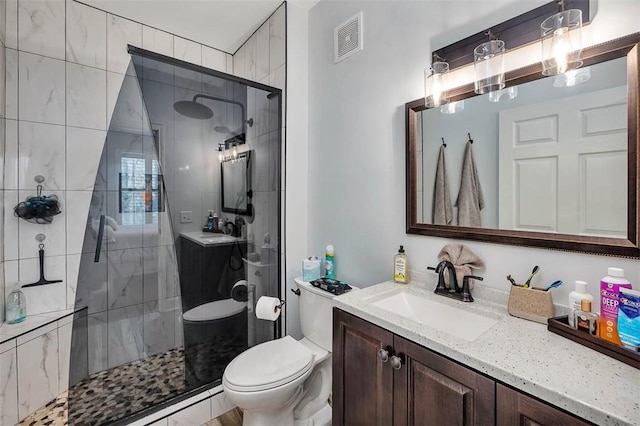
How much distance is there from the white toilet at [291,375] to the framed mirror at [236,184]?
2.07ft

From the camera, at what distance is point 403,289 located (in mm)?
1395

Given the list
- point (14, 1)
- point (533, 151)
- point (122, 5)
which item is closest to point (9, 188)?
point (14, 1)

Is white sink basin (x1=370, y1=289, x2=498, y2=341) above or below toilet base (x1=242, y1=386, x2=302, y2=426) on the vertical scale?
above

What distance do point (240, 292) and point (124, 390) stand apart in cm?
83

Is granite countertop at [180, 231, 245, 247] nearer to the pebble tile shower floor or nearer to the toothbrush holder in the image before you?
the pebble tile shower floor

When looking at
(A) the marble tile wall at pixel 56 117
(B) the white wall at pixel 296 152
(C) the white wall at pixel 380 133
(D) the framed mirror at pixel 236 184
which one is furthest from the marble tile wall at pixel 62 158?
(C) the white wall at pixel 380 133

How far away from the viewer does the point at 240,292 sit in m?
1.92

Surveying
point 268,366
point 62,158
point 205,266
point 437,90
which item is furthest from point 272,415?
point 62,158

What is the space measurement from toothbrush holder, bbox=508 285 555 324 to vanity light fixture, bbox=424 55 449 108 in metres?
0.85

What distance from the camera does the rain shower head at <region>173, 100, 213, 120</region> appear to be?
5.45 feet

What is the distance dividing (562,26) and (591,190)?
0.55m

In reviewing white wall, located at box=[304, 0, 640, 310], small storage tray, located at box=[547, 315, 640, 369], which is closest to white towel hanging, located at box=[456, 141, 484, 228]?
white wall, located at box=[304, 0, 640, 310]

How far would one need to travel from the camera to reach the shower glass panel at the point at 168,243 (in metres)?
1.66

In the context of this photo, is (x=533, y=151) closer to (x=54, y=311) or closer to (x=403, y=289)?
(x=403, y=289)
